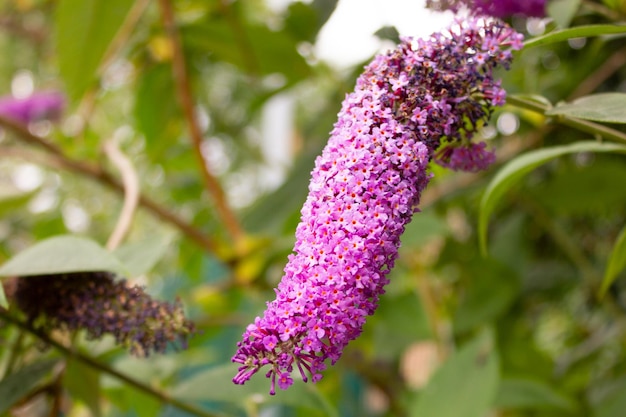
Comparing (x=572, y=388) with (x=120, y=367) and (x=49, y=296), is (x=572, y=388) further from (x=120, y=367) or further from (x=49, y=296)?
(x=49, y=296)

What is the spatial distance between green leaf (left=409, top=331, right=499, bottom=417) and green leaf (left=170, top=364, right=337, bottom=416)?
0.14 m

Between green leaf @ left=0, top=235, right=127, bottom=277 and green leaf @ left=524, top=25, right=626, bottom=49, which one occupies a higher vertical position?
green leaf @ left=524, top=25, right=626, bottom=49

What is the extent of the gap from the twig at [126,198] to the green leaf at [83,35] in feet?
0.29

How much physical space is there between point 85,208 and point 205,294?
0.67m

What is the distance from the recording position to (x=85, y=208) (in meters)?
1.54

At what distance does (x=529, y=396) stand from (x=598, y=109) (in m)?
0.49

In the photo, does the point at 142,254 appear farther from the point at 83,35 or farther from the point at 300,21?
the point at 300,21

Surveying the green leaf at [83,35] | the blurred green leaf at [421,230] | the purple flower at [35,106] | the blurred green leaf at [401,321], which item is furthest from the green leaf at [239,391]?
the purple flower at [35,106]

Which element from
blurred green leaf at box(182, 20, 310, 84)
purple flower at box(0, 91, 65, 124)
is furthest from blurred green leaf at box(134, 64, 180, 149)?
purple flower at box(0, 91, 65, 124)

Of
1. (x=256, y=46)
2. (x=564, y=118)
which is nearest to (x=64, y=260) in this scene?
(x=564, y=118)

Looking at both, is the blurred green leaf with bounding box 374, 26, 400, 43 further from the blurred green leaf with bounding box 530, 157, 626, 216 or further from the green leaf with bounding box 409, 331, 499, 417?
the blurred green leaf with bounding box 530, 157, 626, 216

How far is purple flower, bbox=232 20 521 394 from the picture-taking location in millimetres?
338

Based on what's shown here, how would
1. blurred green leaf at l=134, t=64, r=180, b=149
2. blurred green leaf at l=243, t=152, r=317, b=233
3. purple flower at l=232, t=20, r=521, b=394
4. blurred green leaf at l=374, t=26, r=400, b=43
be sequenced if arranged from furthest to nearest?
blurred green leaf at l=134, t=64, r=180, b=149 < blurred green leaf at l=243, t=152, r=317, b=233 < blurred green leaf at l=374, t=26, r=400, b=43 < purple flower at l=232, t=20, r=521, b=394

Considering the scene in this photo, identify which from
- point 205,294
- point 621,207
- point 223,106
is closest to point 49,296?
point 205,294
